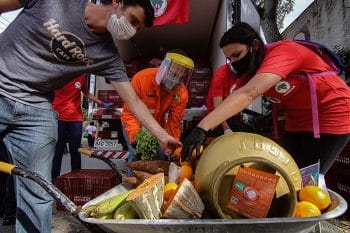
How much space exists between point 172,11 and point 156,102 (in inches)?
121

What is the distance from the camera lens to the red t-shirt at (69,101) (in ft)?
16.7

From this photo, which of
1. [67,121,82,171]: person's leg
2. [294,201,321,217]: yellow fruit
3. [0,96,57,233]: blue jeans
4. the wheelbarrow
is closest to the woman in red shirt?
[294,201,321,217]: yellow fruit

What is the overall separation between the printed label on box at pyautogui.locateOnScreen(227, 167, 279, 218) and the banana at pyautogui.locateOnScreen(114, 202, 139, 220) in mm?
442

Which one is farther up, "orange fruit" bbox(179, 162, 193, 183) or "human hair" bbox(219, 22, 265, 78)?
"human hair" bbox(219, 22, 265, 78)

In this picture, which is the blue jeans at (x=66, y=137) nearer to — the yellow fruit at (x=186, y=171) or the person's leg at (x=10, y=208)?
the person's leg at (x=10, y=208)

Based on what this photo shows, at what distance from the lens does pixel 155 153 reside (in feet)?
10.1

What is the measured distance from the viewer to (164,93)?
3736mm

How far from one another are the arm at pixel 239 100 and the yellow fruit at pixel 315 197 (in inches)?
22.7

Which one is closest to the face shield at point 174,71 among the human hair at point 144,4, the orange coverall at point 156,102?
the orange coverall at point 156,102

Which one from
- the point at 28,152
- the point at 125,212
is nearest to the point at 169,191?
the point at 125,212

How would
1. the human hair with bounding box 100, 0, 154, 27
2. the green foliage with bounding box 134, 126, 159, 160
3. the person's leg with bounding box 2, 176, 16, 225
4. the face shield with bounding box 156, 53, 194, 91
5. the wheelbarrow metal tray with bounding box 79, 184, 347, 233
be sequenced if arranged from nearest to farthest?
the wheelbarrow metal tray with bounding box 79, 184, 347, 233, the human hair with bounding box 100, 0, 154, 27, the green foliage with bounding box 134, 126, 159, 160, the face shield with bounding box 156, 53, 194, 91, the person's leg with bounding box 2, 176, 16, 225

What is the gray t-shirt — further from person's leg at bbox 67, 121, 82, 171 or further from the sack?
person's leg at bbox 67, 121, 82, 171

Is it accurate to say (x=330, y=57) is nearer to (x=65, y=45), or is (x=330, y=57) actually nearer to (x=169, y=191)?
(x=169, y=191)

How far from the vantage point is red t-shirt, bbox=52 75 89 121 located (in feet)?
16.7
